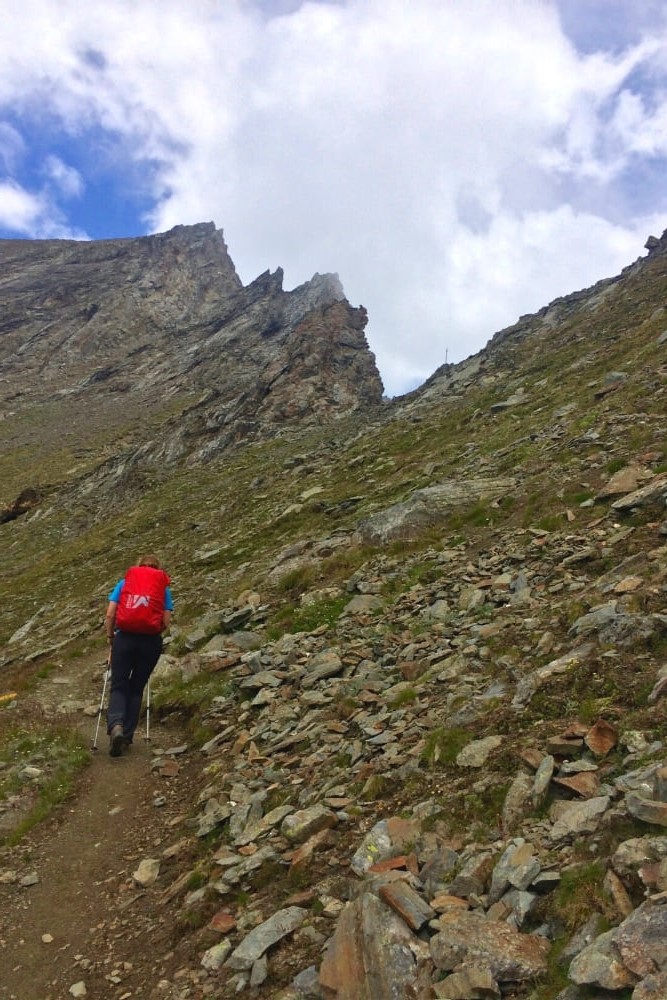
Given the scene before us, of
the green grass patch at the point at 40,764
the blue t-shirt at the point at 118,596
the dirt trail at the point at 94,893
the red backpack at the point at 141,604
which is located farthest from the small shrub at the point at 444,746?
the blue t-shirt at the point at 118,596

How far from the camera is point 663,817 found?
12.7 ft

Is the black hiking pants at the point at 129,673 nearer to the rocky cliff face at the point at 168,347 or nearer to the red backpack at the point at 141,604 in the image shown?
the red backpack at the point at 141,604

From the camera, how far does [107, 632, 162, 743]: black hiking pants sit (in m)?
10.0

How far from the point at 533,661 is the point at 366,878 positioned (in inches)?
131

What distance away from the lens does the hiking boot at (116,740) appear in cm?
977

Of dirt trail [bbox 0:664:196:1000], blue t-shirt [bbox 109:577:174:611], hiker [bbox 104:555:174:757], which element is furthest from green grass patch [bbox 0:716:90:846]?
blue t-shirt [bbox 109:577:174:611]

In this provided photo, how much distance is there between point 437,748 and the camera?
20.5ft

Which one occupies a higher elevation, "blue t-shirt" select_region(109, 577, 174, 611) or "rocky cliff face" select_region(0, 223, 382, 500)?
"rocky cliff face" select_region(0, 223, 382, 500)

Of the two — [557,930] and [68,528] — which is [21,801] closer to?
[557,930]

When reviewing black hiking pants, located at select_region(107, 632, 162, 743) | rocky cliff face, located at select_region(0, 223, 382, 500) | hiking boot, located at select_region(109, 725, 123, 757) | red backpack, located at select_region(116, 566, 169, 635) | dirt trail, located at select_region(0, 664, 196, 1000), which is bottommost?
dirt trail, located at select_region(0, 664, 196, 1000)

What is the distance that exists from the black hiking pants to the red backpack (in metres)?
0.16

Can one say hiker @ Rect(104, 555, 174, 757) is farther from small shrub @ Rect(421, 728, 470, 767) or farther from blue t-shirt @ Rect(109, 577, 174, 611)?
small shrub @ Rect(421, 728, 470, 767)

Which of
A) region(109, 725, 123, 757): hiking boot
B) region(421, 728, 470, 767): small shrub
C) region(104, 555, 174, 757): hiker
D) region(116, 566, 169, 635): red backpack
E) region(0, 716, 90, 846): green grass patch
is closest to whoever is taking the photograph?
region(421, 728, 470, 767): small shrub

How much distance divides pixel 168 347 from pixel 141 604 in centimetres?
10615
